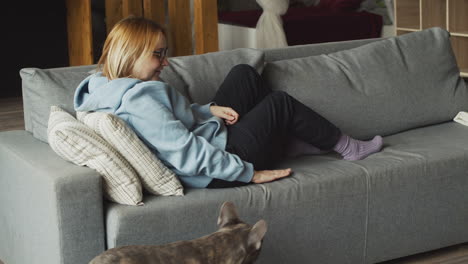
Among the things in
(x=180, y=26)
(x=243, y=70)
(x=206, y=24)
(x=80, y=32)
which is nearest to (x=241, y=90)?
(x=243, y=70)

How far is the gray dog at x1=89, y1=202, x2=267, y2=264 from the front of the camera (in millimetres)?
1919

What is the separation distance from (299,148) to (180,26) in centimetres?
255

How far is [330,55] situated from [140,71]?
1022 mm

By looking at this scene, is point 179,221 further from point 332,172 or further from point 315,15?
point 315,15

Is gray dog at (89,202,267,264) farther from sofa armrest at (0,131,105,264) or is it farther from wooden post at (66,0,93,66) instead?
wooden post at (66,0,93,66)

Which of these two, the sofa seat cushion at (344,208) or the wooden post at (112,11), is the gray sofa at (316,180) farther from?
the wooden post at (112,11)

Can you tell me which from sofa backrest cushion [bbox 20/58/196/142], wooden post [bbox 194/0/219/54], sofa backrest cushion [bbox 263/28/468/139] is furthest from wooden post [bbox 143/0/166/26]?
sofa backrest cushion [bbox 20/58/196/142]

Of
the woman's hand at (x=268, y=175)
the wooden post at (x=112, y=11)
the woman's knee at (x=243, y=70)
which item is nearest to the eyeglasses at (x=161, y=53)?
the woman's knee at (x=243, y=70)

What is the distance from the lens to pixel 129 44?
2.44 m

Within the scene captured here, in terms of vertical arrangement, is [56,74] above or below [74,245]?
above

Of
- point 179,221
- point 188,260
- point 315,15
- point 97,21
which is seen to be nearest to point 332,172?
point 179,221

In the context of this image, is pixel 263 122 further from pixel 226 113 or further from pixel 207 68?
pixel 207 68

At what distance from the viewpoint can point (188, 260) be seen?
1.95m

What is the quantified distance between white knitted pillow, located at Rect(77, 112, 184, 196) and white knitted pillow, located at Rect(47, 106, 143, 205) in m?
0.02
